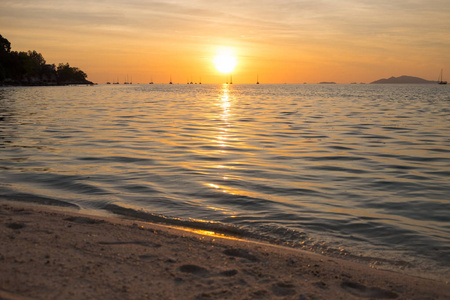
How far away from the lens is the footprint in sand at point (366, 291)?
4.38 meters

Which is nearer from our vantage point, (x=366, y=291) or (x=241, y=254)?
(x=366, y=291)

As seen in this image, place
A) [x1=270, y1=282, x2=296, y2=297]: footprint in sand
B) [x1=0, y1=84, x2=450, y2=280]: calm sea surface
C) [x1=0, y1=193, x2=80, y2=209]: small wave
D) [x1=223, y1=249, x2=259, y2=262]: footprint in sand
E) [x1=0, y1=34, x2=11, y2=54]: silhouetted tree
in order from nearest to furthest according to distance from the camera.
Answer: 1. [x1=270, y1=282, x2=296, y2=297]: footprint in sand
2. [x1=223, y1=249, x2=259, y2=262]: footprint in sand
3. [x1=0, y1=84, x2=450, y2=280]: calm sea surface
4. [x1=0, y1=193, x2=80, y2=209]: small wave
5. [x1=0, y1=34, x2=11, y2=54]: silhouetted tree

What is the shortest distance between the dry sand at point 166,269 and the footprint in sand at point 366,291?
0.01m

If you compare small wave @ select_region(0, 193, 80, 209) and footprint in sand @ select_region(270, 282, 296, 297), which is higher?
footprint in sand @ select_region(270, 282, 296, 297)

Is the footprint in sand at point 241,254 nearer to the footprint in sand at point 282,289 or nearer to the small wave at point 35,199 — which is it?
the footprint in sand at point 282,289

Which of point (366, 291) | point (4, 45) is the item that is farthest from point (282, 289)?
point (4, 45)

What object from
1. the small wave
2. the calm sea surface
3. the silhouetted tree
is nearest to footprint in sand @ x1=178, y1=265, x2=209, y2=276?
the calm sea surface

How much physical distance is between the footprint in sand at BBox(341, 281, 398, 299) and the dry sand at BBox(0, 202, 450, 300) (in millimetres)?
11

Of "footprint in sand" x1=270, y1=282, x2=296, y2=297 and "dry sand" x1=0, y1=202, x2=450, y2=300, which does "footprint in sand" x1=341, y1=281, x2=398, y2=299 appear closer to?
"dry sand" x1=0, y1=202, x2=450, y2=300

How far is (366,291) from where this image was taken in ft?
14.7

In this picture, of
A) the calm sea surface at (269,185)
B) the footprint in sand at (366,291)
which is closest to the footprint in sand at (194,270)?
the footprint in sand at (366,291)

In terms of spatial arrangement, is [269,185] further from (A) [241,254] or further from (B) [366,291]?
(B) [366,291]

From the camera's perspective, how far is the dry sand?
4086mm

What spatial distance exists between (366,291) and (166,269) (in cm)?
221
